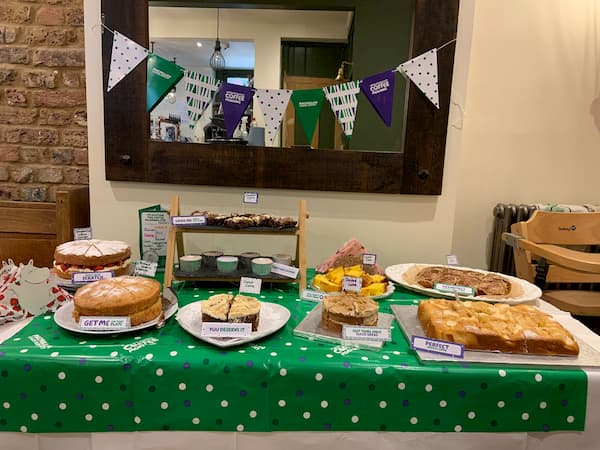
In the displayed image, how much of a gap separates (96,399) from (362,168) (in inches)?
47.1

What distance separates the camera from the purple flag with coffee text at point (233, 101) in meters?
1.57

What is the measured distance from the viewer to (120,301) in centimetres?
100

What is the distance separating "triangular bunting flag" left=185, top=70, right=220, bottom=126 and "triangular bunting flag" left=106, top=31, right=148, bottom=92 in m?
0.20


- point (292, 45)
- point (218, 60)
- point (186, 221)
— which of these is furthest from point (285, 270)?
point (292, 45)

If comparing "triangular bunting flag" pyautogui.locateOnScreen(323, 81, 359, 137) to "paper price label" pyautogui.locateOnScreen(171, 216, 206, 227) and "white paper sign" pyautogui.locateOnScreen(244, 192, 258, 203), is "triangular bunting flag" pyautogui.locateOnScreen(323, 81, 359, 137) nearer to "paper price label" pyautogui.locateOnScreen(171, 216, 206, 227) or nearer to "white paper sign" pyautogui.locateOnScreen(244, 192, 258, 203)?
"white paper sign" pyautogui.locateOnScreen(244, 192, 258, 203)

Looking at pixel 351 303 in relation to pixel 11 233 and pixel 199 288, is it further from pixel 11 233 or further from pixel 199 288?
pixel 11 233

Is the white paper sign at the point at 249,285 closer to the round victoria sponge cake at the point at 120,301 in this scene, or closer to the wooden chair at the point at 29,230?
the round victoria sponge cake at the point at 120,301

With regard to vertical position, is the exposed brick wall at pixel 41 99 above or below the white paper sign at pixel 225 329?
above

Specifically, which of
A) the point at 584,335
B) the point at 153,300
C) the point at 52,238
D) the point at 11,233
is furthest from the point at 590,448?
the point at 11,233

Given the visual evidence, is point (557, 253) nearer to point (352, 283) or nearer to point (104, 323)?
point (352, 283)

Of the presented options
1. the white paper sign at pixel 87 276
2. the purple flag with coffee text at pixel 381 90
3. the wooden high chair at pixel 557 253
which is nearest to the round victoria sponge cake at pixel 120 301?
the white paper sign at pixel 87 276

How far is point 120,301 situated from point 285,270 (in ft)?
1.75

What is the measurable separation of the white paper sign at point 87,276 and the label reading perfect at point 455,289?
103 centimetres

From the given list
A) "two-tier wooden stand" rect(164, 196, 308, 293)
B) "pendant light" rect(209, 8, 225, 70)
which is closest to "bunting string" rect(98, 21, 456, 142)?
"two-tier wooden stand" rect(164, 196, 308, 293)
